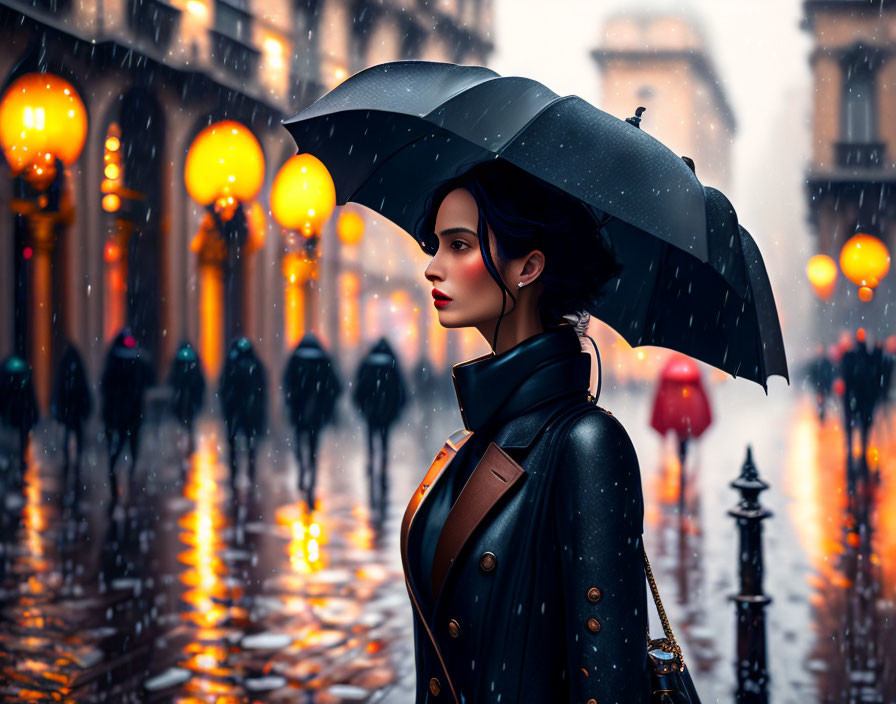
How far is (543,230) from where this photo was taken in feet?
6.66

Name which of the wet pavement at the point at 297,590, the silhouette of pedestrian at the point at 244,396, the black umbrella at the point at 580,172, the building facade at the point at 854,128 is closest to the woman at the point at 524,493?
the black umbrella at the point at 580,172

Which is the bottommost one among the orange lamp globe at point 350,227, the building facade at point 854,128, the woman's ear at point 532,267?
the woman's ear at point 532,267

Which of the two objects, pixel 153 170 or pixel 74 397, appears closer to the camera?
pixel 74 397

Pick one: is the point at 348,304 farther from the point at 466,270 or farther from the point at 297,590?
the point at 466,270

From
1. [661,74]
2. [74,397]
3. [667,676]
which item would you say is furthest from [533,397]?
[661,74]

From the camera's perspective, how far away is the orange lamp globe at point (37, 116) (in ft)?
28.3

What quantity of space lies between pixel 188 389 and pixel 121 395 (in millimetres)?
4665

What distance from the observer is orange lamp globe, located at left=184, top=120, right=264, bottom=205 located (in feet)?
30.7

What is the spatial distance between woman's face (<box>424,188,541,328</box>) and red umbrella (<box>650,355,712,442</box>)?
348 inches

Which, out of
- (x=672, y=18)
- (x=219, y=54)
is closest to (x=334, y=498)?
(x=219, y=54)

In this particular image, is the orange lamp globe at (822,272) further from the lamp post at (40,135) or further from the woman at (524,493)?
the woman at (524,493)

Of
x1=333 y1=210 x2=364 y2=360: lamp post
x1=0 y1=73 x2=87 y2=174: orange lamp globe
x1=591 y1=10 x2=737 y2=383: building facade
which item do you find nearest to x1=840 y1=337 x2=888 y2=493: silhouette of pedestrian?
x1=0 y1=73 x2=87 y2=174: orange lamp globe

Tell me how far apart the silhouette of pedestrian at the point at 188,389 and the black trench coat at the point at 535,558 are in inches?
519

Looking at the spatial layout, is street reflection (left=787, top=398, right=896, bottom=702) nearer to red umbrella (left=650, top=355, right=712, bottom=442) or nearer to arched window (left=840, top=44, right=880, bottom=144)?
red umbrella (left=650, top=355, right=712, bottom=442)
